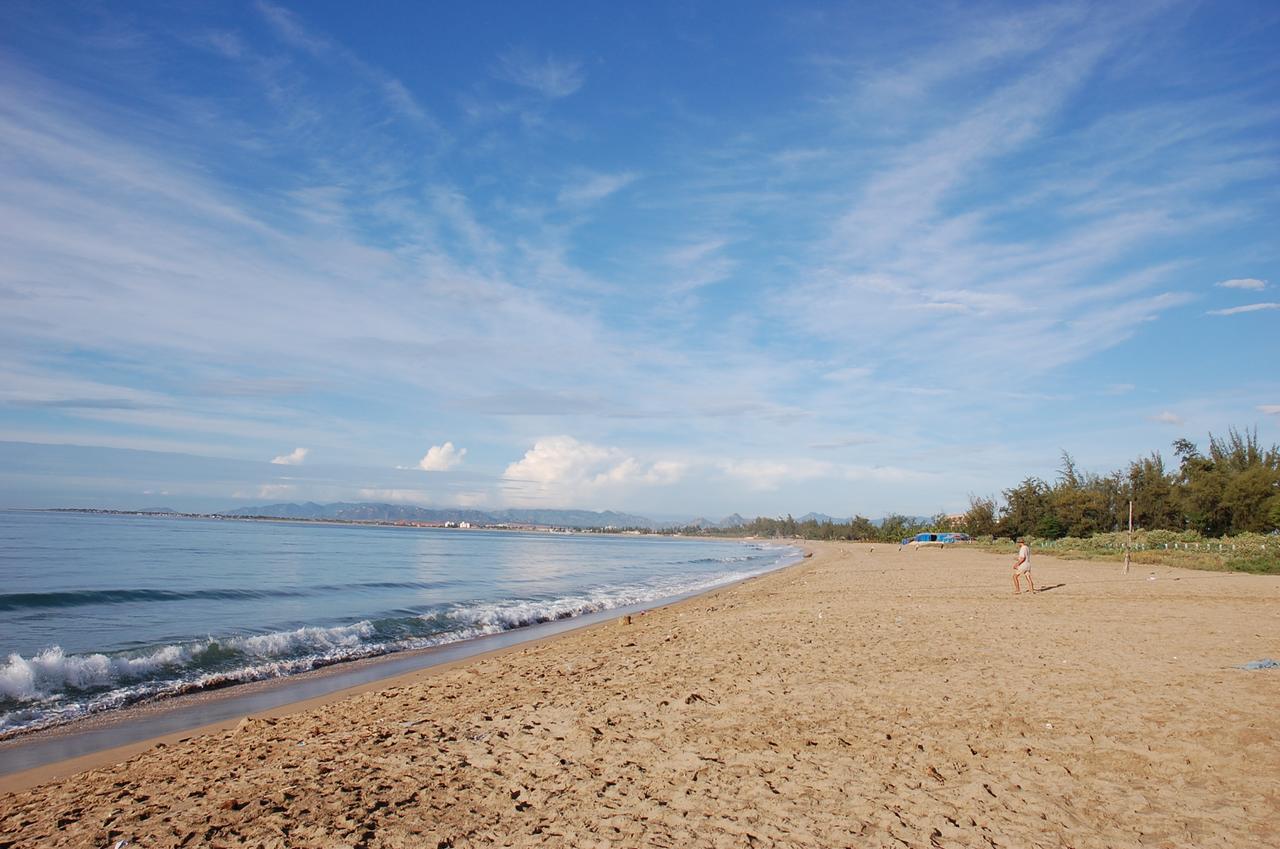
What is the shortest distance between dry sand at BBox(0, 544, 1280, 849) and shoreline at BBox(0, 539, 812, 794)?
684mm

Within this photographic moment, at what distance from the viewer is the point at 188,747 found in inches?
267

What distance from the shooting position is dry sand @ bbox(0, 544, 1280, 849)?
444 cm

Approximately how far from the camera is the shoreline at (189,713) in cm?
686

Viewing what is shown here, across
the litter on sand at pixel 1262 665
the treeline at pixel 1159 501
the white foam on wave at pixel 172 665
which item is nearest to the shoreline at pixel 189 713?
the white foam on wave at pixel 172 665

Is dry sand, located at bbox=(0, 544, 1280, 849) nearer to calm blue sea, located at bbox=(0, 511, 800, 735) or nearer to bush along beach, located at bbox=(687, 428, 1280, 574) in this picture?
calm blue sea, located at bbox=(0, 511, 800, 735)

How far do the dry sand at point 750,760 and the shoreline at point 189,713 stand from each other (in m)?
0.68

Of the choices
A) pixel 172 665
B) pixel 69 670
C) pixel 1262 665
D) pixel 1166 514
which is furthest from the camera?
pixel 1166 514

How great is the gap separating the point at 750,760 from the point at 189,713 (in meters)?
7.65

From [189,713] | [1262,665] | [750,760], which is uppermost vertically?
[1262,665]

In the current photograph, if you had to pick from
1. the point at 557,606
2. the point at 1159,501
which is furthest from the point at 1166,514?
the point at 557,606

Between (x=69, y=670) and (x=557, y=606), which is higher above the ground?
(x=69, y=670)

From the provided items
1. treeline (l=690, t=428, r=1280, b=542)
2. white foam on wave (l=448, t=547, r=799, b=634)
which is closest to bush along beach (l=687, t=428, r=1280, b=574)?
treeline (l=690, t=428, r=1280, b=542)

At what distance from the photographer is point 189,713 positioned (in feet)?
29.4

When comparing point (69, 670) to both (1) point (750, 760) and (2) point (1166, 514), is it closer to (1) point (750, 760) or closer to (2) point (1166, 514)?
(1) point (750, 760)
